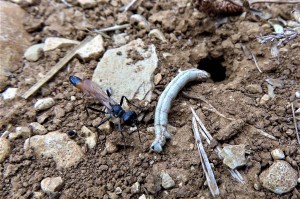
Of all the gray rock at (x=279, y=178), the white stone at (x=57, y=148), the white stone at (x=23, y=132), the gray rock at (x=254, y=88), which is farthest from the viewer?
the gray rock at (x=254, y=88)

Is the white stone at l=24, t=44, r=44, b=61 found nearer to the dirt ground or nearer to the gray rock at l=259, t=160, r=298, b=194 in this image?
the dirt ground

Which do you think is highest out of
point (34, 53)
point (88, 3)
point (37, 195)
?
point (88, 3)

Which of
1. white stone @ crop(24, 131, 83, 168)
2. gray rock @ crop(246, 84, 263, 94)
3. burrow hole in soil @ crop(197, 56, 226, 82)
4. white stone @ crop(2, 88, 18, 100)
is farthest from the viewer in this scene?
burrow hole in soil @ crop(197, 56, 226, 82)

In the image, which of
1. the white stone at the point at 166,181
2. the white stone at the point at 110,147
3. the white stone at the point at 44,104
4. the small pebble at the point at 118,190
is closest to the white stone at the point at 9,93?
the white stone at the point at 44,104

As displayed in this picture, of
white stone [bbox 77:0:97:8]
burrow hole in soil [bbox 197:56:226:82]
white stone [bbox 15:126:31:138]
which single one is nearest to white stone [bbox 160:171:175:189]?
white stone [bbox 15:126:31:138]

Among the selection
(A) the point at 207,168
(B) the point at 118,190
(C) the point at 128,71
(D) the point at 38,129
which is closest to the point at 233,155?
(A) the point at 207,168

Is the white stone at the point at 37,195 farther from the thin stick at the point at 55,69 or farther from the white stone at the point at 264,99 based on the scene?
the white stone at the point at 264,99

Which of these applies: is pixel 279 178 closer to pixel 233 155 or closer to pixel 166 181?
pixel 233 155
